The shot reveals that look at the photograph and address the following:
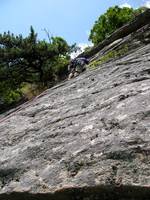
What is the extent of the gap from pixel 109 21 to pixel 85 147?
56862 mm

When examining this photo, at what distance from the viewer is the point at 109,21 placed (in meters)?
61.8

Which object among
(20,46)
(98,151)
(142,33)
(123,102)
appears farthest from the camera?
(20,46)

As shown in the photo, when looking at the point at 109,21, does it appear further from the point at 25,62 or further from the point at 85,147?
the point at 85,147

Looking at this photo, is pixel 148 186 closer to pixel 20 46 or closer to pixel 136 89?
pixel 136 89

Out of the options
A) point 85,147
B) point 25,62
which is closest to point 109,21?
point 25,62

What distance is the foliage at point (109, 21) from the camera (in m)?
60.7

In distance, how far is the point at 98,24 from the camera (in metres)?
62.1

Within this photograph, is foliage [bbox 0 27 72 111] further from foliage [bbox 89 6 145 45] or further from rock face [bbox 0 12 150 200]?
foliage [bbox 89 6 145 45]

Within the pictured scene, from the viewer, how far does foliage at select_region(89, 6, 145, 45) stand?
199ft

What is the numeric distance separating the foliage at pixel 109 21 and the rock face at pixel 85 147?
5157 centimetres

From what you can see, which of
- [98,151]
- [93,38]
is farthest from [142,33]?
[93,38]

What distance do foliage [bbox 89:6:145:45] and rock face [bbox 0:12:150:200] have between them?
51.6 metres

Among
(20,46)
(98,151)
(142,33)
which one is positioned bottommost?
(98,151)

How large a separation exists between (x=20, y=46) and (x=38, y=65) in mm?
2078
